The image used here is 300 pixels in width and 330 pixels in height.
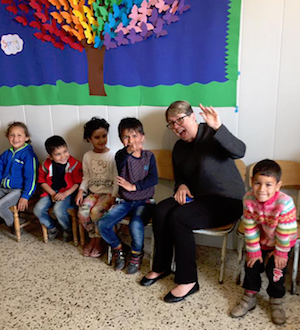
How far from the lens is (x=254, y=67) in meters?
2.01

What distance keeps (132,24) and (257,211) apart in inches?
54.4

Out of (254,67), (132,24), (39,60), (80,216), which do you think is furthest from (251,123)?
(39,60)

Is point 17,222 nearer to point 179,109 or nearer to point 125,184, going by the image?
point 125,184

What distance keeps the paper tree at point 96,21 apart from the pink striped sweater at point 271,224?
3.96ft

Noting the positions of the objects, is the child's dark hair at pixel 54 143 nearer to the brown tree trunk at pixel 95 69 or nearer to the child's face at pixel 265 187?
the brown tree trunk at pixel 95 69

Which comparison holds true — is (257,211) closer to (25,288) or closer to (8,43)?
(25,288)

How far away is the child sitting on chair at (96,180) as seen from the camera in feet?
7.56

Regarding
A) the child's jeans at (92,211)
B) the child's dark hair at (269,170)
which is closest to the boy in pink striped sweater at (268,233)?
the child's dark hair at (269,170)

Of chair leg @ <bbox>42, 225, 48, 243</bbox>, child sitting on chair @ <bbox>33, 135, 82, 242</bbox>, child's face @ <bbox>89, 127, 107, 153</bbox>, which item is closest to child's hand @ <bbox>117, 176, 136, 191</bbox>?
child's face @ <bbox>89, 127, 107, 153</bbox>

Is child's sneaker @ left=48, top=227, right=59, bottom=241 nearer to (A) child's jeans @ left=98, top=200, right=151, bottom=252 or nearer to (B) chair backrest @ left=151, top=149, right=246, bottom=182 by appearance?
(A) child's jeans @ left=98, top=200, right=151, bottom=252

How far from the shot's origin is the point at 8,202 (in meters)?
2.46

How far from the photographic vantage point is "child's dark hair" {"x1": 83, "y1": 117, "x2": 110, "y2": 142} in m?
2.36

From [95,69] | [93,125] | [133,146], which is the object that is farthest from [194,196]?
[95,69]

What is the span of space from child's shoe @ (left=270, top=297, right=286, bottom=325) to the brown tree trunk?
168 cm
